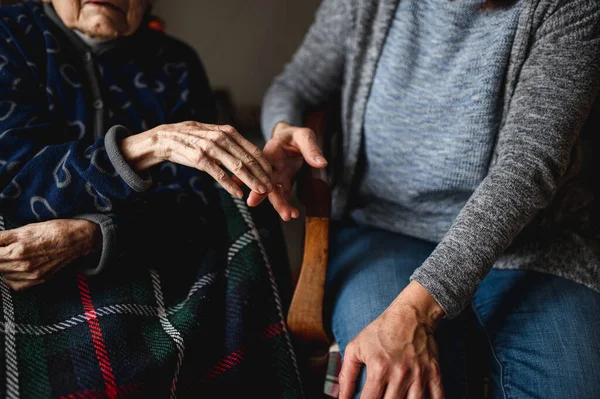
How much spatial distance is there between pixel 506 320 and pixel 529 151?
1.09 ft

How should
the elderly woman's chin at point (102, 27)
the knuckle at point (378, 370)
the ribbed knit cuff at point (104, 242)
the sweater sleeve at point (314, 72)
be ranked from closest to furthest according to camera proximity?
the knuckle at point (378, 370) → the ribbed knit cuff at point (104, 242) → the elderly woman's chin at point (102, 27) → the sweater sleeve at point (314, 72)

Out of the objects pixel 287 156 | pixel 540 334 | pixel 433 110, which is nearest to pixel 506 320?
pixel 540 334

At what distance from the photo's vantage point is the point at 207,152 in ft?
2.68

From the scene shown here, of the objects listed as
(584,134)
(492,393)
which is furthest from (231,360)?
(584,134)

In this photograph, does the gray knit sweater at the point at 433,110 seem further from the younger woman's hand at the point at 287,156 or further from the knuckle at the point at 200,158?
the knuckle at the point at 200,158

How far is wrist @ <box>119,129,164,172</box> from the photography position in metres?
0.85

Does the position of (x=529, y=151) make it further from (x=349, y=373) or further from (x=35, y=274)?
(x=35, y=274)

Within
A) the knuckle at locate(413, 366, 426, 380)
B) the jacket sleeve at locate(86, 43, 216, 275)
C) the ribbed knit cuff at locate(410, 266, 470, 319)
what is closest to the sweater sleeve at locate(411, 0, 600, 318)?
the ribbed knit cuff at locate(410, 266, 470, 319)

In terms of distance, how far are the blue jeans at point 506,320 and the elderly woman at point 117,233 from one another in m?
0.16

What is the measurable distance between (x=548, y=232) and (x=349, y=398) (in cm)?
57

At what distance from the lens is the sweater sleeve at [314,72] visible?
1.14 meters

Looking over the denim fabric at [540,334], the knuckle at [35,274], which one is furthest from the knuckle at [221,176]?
the denim fabric at [540,334]

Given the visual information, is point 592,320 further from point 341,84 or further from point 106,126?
point 106,126

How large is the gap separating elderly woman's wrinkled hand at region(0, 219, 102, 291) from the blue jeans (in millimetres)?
511
